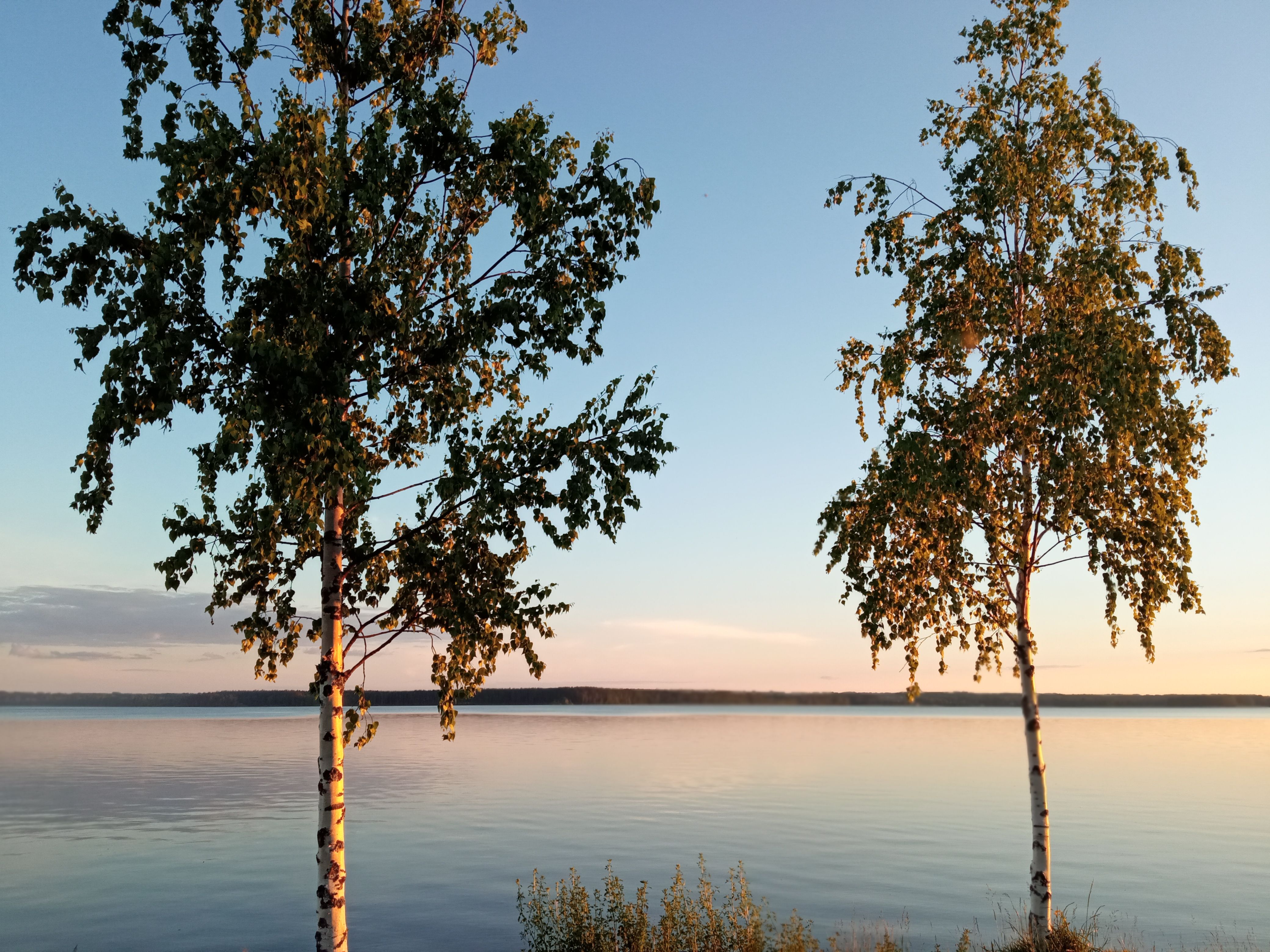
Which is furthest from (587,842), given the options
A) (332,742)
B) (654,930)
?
(332,742)

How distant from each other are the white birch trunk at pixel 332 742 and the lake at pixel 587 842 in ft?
47.3

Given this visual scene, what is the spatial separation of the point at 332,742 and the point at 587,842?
31733 mm

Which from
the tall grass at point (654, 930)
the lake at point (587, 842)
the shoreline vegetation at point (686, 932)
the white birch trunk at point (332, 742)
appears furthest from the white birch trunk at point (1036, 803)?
the white birch trunk at point (332, 742)

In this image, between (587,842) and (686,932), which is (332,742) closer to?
(686,932)

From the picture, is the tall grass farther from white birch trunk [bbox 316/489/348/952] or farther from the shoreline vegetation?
white birch trunk [bbox 316/489/348/952]

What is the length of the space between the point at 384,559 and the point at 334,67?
8.64 metres

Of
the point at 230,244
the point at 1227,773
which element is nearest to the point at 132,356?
the point at 230,244

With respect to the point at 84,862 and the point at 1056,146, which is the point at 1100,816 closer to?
the point at 1056,146

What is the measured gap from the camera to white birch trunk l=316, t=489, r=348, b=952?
14.5 meters

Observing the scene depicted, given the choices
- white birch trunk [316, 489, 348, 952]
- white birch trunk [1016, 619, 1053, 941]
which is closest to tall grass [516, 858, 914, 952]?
white birch trunk [1016, 619, 1053, 941]

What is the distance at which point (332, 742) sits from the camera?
1534 cm

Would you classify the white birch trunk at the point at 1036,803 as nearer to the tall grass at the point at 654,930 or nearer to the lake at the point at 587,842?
the tall grass at the point at 654,930

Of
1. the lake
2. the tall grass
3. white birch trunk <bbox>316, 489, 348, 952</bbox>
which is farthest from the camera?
the lake

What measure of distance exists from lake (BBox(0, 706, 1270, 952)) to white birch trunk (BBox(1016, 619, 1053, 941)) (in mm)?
6844
